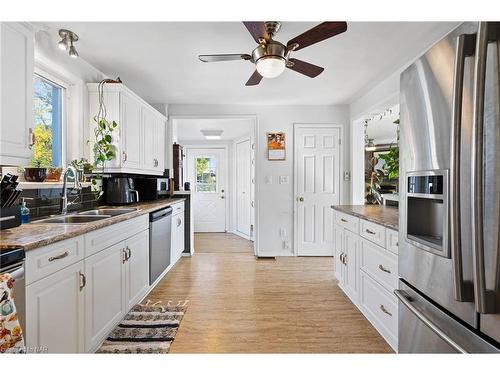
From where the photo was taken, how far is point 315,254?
4.25 m

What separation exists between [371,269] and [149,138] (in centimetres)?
291

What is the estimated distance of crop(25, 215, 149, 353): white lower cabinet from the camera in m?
1.26

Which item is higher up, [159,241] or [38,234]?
[38,234]

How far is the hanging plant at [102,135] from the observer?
2.68 meters

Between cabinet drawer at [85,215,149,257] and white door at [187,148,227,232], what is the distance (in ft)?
13.3

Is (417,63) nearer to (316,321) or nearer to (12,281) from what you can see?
Answer: (12,281)

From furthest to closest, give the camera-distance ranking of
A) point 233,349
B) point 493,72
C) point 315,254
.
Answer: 1. point 315,254
2. point 233,349
3. point 493,72

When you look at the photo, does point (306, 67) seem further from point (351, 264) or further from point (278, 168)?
point (278, 168)

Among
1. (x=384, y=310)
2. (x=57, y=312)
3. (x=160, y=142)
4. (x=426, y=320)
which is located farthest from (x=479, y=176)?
(x=160, y=142)

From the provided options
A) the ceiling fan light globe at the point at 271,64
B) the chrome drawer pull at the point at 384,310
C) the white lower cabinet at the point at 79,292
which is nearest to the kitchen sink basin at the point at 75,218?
the white lower cabinet at the point at 79,292

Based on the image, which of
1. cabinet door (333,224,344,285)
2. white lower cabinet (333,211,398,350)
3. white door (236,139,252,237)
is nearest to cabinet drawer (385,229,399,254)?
white lower cabinet (333,211,398,350)

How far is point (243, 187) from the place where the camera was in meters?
6.16

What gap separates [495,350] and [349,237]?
1802 millimetres
